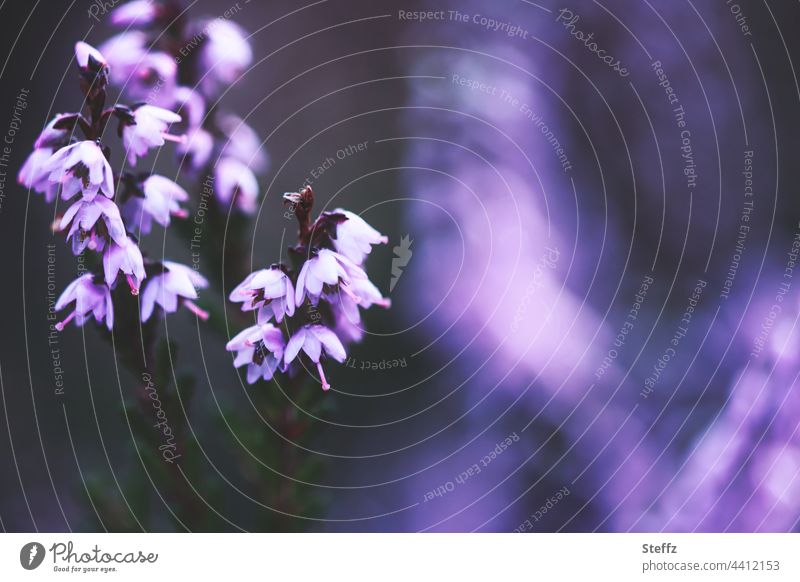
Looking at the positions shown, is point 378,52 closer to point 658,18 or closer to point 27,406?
point 658,18

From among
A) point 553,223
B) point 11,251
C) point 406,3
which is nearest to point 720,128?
point 553,223

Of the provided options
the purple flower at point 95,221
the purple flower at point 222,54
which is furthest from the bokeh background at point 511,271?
the purple flower at point 95,221

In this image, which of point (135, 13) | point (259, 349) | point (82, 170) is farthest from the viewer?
point (135, 13)

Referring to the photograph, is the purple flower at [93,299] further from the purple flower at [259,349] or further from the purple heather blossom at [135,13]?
the purple heather blossom at [135,13]

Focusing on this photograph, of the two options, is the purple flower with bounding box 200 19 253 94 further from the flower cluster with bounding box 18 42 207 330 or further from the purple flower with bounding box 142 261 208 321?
the purple flower with bounding box 142 261 208 321
